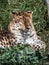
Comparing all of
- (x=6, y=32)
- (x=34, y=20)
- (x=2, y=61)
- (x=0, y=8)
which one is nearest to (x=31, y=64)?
(x=2, y=61)

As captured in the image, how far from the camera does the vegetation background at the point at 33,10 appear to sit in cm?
843

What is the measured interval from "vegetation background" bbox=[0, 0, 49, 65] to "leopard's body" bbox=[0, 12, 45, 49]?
2.85 ft

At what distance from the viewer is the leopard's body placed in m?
6.98

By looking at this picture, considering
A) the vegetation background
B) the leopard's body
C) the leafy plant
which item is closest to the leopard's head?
the leopard's body

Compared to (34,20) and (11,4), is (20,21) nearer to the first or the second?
(34,20)

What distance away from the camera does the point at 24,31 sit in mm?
7145

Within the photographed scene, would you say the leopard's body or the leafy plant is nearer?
the leafy plant

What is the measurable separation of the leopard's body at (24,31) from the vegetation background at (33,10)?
868 mm

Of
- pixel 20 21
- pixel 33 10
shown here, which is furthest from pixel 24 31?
pixel 33 10

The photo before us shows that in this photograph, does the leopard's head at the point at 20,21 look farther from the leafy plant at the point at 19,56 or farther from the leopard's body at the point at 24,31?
the leafy plant at the point at 19,56

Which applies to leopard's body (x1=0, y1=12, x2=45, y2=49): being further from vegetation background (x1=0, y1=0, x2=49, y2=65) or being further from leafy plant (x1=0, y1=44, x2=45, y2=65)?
vegetation background (x1=0, y1=0, x2=49, y2=65)

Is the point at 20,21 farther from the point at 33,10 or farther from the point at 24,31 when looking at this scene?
the point at 33,10

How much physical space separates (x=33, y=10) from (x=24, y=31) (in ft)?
5.99

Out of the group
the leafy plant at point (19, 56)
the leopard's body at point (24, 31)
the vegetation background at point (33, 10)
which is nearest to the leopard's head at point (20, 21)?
the leopard's body at point (24, 31)
